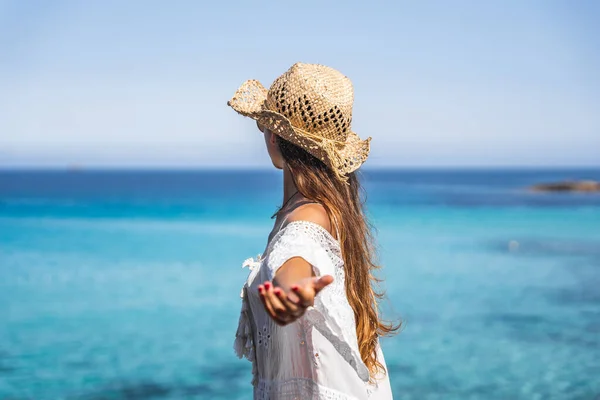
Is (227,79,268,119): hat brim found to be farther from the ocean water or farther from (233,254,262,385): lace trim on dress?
the ocean water

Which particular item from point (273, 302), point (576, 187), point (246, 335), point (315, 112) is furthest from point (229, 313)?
point (576, 187)

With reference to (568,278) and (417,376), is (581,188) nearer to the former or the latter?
(568,278)

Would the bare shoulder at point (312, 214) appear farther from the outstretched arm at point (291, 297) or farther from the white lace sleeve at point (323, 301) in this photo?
the outstretched arm at point (291, 297)

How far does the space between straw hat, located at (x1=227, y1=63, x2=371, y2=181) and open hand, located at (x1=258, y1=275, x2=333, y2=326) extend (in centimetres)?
60

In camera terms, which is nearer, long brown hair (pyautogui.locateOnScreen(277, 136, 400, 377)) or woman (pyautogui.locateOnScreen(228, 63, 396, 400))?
woman (pyautogui.locateOnScreen(228, 63, 396, 400))

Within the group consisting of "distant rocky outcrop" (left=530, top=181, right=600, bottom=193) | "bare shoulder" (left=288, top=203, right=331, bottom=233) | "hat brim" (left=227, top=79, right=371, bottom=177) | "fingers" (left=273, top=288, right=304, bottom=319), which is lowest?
"fingers" (left=273, top=288, right=304, bottom=319)

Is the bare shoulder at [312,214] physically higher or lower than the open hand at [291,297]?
higher

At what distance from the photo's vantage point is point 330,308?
210 centimetres

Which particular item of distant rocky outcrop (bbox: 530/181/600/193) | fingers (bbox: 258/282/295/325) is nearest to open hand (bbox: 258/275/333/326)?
fingers (bbox: 258/282/295/325)

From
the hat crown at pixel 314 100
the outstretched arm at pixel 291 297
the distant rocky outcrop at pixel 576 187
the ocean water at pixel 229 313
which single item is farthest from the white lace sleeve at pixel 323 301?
the distant rocky outcrop at pixel 576 187

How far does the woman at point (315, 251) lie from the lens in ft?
6.91

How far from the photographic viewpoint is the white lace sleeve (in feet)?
6.79

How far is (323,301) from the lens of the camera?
210 cm

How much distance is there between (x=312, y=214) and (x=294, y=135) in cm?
24
